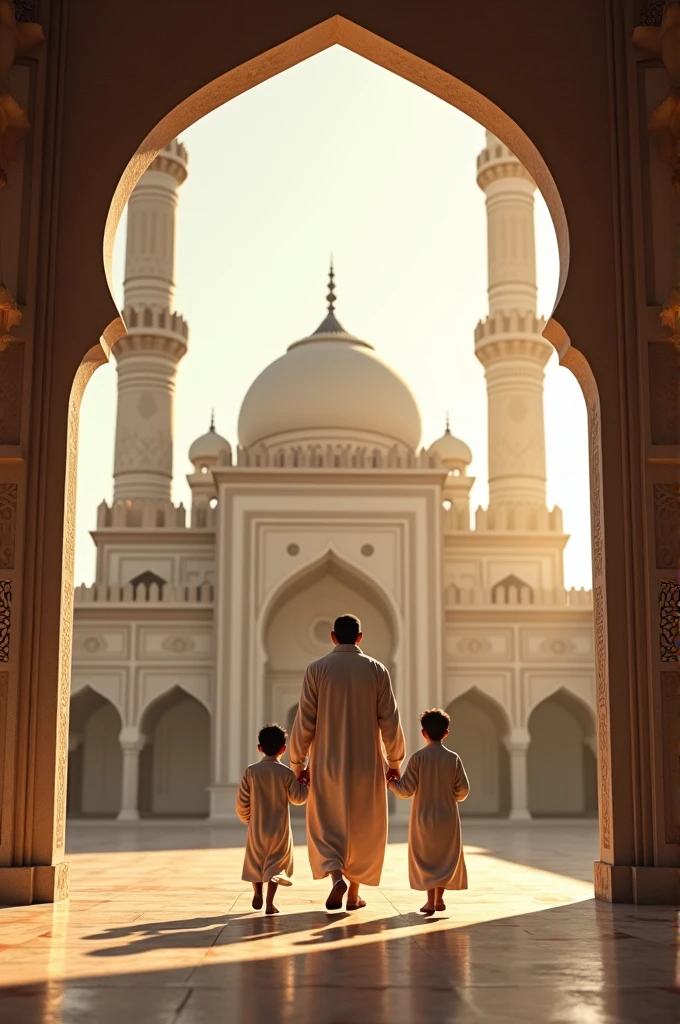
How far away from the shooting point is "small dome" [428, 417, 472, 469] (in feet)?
77.2

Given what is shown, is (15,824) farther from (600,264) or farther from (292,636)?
(292,636)

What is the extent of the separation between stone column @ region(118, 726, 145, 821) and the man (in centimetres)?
1185

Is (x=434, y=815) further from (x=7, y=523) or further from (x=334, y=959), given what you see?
(x=7, y=523)

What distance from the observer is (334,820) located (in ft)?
14.5

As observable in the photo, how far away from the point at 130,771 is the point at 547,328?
1223 centimetres

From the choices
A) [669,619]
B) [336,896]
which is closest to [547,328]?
[669,619]

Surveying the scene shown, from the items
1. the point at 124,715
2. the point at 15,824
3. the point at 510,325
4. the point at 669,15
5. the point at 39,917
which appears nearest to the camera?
the point at 39,917

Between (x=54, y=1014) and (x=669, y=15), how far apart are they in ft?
14.6

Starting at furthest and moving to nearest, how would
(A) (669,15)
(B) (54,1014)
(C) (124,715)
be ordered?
(C) (124,715) < (A) (669,15) < (B) (54,1014)

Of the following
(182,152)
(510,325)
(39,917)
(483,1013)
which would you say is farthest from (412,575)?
(483,1013)

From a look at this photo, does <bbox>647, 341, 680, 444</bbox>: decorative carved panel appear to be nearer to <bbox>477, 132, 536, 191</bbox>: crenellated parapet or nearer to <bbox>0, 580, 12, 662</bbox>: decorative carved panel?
<bbox>0, 580, 12, 662</bbox>: decorative carved panel

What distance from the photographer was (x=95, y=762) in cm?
1805

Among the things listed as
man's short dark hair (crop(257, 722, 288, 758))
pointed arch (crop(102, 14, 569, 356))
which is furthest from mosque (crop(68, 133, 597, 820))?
man's short dark hair (crop(257, 722, 288, 758))

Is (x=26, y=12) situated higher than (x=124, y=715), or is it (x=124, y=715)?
(x=26, y=12)
